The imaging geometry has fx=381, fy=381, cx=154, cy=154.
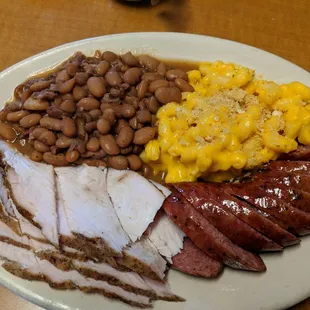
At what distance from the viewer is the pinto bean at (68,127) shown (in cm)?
317

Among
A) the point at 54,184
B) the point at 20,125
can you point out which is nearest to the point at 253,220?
the point at 54,184

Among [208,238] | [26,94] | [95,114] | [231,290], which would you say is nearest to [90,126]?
[95,114]

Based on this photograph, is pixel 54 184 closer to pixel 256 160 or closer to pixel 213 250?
pixel 213 250

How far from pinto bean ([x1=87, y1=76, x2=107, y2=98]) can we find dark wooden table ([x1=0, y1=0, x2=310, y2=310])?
1262 mm

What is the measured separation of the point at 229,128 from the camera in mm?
3008

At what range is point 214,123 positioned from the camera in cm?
302

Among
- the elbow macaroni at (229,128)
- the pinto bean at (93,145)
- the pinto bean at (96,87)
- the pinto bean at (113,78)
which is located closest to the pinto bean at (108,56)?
the pinto bean at (113,78)

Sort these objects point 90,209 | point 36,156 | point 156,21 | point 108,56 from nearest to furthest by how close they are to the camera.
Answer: point 90,209, point 36,156, point 108,56, point 156,21

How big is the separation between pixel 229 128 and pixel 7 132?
6.39 ft

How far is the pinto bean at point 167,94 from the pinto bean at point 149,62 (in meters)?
0.38

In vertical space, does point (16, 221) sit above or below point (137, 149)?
below

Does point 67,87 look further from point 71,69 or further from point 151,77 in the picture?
point 151,77

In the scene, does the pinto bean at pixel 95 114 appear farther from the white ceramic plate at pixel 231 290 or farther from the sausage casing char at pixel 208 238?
the white ceramic plate at pixel 231 290

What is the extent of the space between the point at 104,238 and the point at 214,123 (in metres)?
1.23
